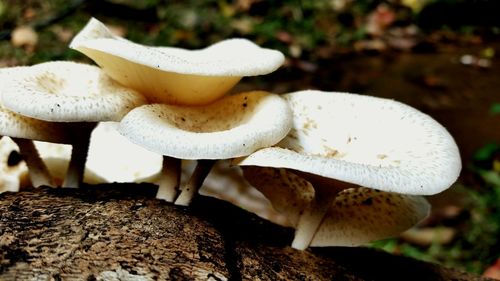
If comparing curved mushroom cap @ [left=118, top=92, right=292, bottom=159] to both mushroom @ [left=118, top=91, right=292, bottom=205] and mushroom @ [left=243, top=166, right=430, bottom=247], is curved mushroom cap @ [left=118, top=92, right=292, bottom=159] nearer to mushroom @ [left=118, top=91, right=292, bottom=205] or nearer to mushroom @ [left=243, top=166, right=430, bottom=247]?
mushroom @ [left=118, top=91, right=292, bottom=205]

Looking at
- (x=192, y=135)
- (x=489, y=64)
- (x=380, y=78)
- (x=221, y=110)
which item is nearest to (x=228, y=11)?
(x=380, y=78)

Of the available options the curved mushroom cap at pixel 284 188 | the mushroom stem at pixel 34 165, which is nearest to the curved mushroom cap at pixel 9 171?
the mushroom stem at pixel 34 165

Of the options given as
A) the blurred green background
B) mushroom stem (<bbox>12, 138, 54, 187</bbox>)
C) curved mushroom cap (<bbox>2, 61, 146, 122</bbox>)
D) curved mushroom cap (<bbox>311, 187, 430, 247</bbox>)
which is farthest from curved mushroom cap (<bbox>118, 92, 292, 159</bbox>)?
the blurred green background

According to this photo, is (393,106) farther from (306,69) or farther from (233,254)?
(306,69)

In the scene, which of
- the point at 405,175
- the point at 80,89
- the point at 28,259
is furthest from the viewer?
the point at 80,89

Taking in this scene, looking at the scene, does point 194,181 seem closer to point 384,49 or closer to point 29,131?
point 29,131

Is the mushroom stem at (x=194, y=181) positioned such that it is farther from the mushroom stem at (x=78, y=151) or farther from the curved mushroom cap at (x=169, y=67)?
the mushroom stem at (x=78, y=151)

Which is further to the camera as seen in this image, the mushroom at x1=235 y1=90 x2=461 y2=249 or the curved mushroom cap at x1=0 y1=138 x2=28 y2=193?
the curved mushroom cap at x1=0 y1=138 x2=28 y2=193
